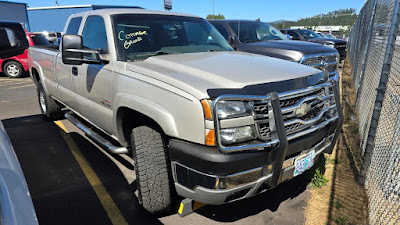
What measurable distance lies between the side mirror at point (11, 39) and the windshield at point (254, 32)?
552 centimetres

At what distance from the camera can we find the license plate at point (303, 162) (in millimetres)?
2457

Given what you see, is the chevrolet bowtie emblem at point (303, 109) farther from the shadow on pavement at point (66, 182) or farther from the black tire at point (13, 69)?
the black tire at point (13, 69)

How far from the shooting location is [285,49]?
6141mm

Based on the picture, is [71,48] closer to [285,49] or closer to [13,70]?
[285,49]

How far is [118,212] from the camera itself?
290 cm

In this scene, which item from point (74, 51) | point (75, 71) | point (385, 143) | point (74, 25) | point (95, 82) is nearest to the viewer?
point (74, 51)

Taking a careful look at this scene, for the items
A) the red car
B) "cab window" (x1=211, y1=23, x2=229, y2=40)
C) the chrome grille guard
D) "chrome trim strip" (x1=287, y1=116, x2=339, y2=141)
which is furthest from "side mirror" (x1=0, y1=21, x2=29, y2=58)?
the red car

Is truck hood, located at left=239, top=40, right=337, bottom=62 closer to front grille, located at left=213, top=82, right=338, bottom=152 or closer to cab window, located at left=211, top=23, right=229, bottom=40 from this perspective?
cab window, located at left=211, top=23, right=229, bottom=40

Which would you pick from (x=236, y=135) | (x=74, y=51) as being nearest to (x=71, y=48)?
(x=74, y=51)

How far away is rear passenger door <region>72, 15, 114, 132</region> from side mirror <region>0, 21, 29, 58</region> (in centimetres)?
87

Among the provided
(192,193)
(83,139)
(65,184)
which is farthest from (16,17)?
(192,193)

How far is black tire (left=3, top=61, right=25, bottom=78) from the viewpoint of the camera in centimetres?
1193

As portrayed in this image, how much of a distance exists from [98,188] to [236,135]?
201 cm

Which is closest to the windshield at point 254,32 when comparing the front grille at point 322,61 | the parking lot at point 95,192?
the front grille at point 322,61
